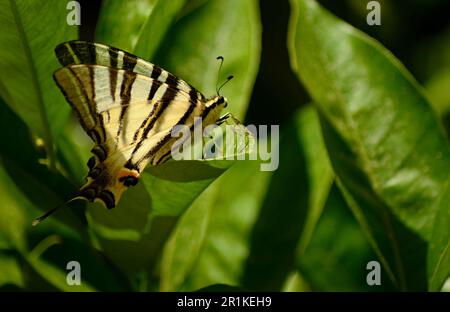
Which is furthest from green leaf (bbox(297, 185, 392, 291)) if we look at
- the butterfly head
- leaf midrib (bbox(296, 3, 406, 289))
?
the butterfly head

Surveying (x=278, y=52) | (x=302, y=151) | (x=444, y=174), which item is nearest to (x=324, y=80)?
(x=444, y=174)

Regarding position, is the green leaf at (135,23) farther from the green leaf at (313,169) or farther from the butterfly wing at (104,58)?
the green leaf at (313,169)

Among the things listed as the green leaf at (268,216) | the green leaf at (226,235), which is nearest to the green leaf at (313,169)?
the green leaf at (268,216)

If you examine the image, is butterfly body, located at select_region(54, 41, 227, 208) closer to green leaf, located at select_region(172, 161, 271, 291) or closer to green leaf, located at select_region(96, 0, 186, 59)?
green leaf, located at select_region(96, 0, 186, 59)

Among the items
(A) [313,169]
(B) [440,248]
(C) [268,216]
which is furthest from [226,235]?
(B) [440,248]

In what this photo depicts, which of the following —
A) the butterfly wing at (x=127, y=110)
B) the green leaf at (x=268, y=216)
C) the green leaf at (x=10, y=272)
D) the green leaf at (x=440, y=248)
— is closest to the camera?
the green leaf at (x=440, y=248)

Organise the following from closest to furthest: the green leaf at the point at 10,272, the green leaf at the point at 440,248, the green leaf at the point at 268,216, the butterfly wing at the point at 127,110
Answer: the green leaf at the point at 440,248, the butterfly wing at the point at 127,110, the green leaf at the point at 10,272, the green leaf at the point at 268,216

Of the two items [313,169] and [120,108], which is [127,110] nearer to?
[120,108]
